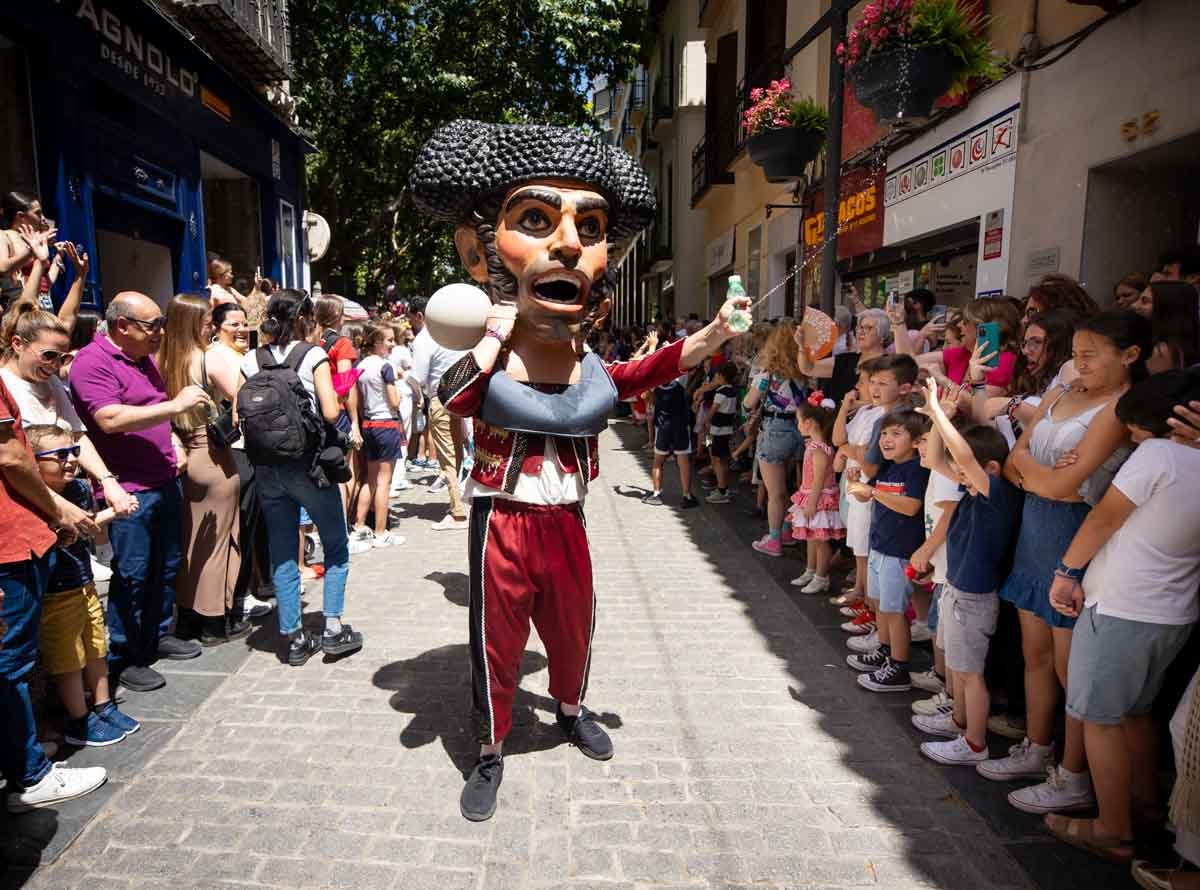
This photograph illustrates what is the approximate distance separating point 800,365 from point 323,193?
12169 millimetres

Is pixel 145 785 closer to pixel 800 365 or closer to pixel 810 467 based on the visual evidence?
pixel 810 467

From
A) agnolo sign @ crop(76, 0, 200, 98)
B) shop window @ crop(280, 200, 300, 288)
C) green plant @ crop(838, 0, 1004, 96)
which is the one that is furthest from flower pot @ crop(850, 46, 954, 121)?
shop window @ crop(280, 200, 300, 288)

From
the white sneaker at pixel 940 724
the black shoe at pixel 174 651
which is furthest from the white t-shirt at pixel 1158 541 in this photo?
the black shoe at pixel 174 651

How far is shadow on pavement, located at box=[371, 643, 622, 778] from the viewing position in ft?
10.9

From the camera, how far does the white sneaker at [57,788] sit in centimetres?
279

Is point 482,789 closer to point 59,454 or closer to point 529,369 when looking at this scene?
point 529,369

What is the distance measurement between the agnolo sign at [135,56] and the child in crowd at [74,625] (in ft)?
15.9

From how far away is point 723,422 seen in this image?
7996 mm

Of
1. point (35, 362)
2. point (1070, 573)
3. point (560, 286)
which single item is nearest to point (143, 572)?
point (35, 362)

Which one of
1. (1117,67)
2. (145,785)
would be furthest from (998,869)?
(1117,67)

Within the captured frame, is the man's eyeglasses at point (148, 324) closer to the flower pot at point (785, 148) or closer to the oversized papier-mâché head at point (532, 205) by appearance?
the oversized papier-mâché head at point (532, 205)

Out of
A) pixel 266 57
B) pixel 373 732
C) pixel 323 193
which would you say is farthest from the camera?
pixel 323 193

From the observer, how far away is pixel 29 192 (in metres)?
5.73

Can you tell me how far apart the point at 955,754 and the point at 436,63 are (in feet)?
42.8
